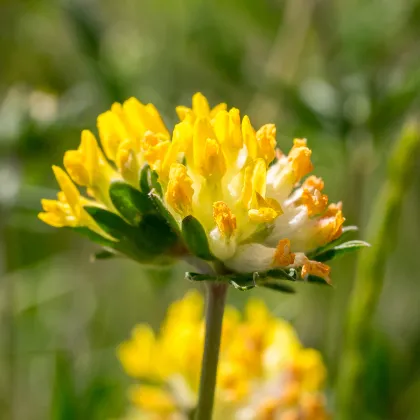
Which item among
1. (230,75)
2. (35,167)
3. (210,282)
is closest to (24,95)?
(35,167)

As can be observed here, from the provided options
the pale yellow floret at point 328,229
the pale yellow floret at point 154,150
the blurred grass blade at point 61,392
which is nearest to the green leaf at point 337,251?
the pale yellow floret at point 328,229

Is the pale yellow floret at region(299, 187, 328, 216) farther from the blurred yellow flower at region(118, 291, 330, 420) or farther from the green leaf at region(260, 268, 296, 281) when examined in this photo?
the blurred yellow flower at region(118, 291, 330, 420)

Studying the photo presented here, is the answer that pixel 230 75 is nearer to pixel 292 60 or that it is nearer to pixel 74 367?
pixel 292 60

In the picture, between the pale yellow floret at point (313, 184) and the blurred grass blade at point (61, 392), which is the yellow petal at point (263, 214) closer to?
the pale yellow floret at point (313, 184)

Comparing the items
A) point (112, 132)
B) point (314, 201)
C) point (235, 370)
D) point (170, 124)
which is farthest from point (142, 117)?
point (170, 124)

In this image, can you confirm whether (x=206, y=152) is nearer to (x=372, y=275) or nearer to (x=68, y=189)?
(x=68, y=189)

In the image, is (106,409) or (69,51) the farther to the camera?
(69,51)
